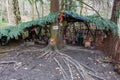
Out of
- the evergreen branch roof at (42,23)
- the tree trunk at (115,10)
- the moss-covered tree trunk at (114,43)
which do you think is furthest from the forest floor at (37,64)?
the tree trunk at (115,10)

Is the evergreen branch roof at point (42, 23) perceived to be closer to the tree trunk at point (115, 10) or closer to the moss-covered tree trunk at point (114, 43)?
the moss-covered tree trunk at point (114, 43)

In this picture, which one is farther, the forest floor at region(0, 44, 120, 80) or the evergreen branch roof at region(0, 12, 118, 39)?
the evergreen branch roof at region(0, 12, 118, 39)

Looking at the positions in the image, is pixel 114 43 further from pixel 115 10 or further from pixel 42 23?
pixel 42 23

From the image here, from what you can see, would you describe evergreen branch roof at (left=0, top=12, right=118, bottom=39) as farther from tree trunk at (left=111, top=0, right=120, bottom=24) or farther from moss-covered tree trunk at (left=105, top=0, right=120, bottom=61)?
tree trunk at (left=111, top=0, right=120, bottom=24)

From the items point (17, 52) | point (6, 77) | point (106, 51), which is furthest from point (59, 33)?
point (6, 77)

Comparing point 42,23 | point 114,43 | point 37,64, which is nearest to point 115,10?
point 114,43

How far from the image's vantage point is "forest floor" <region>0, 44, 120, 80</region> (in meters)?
4.32

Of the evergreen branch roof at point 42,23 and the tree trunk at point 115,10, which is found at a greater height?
the tree trunk at point 115,10

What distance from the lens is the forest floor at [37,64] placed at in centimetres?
432

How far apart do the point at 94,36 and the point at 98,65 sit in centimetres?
225

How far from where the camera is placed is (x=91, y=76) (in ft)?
15.0

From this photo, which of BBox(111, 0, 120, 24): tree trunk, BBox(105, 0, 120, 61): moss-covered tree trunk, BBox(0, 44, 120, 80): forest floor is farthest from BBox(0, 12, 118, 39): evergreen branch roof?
BBox(0, 44, 120, 80): forest floor

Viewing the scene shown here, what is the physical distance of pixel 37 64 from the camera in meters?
4.89

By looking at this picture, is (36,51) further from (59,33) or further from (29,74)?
(29,74)
